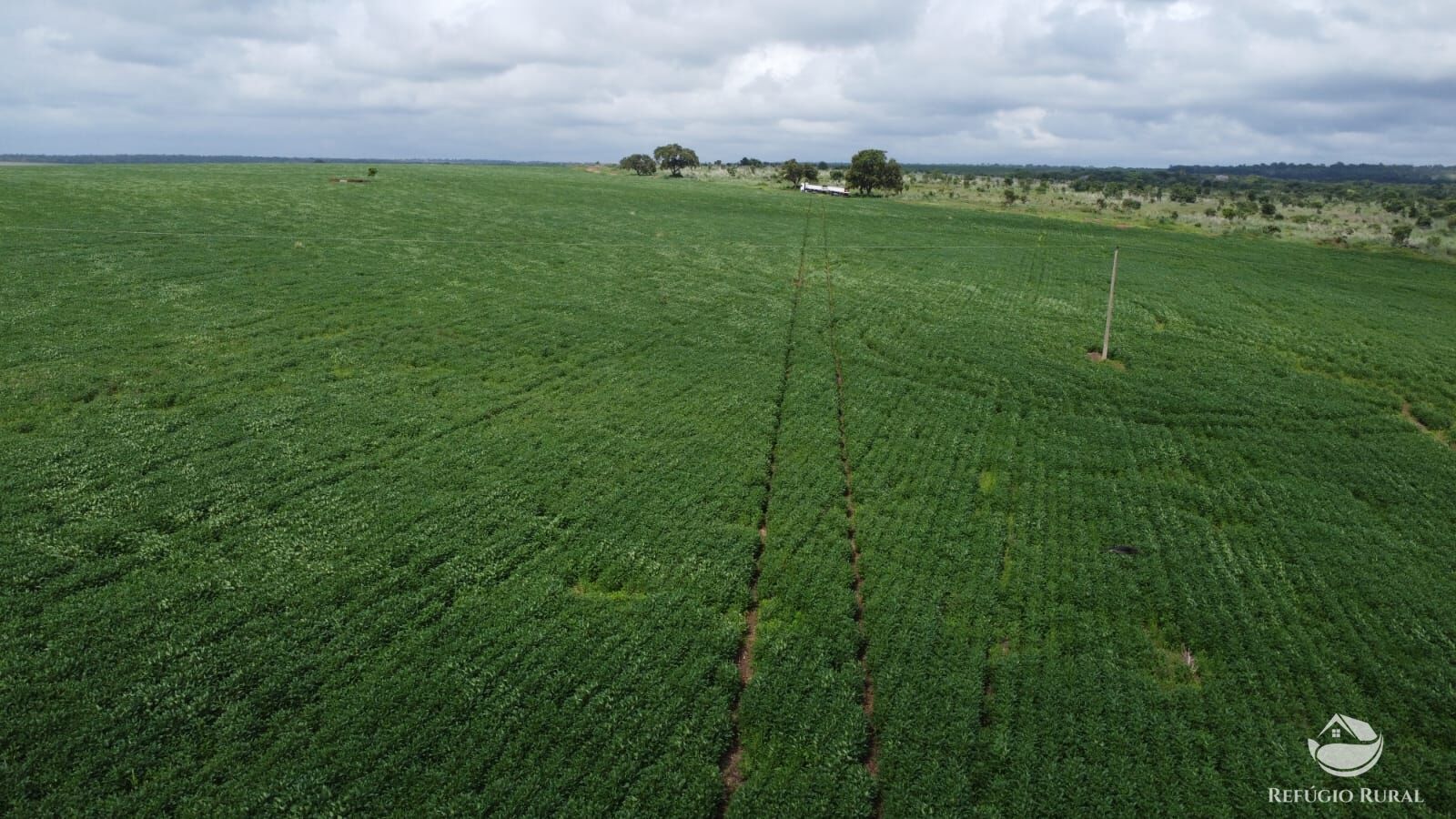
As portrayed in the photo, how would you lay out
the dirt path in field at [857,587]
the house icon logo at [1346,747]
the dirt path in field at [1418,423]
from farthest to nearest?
the dirt path in field at [1418,423] < the dirt path in field at [857,587] < the house icon logo at [1346,747]

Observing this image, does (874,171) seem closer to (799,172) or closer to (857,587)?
(799,172)

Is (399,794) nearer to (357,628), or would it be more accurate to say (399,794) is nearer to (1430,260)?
(357,628)

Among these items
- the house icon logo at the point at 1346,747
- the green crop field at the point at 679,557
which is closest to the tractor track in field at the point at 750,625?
the green crop field at the point at 679,557

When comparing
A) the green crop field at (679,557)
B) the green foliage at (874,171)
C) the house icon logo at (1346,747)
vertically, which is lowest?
the house icon logo at (1346,747)

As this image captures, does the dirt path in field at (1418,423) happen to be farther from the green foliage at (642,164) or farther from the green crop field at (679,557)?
the green foliage at (642,164)

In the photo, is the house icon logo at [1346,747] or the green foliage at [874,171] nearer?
the house icon logo at [1346,747]

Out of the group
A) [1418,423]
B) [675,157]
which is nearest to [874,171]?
[675,157]
